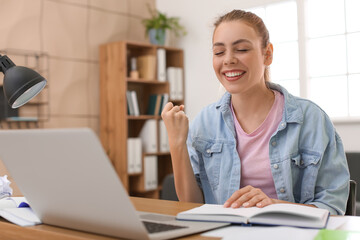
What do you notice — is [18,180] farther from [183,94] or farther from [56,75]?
[183,94]

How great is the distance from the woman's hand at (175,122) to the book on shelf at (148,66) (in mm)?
3168

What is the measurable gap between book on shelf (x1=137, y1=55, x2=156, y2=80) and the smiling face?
3.01m

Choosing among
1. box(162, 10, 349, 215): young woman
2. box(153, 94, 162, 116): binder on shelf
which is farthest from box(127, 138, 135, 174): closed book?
box(162, 10, 349, 215): young woman

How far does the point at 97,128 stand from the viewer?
183 inches

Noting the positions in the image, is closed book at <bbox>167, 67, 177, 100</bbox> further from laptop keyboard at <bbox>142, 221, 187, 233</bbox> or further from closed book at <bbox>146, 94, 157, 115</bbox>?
laptop keyboard at <bbox>142, 221, 187, 233</bbox>

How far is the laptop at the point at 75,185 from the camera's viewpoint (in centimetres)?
74

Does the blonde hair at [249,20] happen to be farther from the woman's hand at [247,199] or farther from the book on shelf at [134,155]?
the book on shelf at [134,155]

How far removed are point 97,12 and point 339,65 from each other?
2423mm

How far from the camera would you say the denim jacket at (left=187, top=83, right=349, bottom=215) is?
1.52 meters

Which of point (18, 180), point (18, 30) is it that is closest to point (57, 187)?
point (18, 180)

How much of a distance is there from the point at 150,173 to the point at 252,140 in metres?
3.08

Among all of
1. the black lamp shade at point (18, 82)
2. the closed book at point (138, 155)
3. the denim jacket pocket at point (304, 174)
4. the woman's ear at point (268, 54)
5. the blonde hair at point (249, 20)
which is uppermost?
the blonde hair at point (249, 20)

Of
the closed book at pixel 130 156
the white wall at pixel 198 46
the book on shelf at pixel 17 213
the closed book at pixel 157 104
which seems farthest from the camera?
the white wall at pixel 198 46

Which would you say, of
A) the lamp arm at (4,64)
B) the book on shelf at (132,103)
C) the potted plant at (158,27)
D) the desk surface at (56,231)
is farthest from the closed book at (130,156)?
the desk surface at (56,231)
